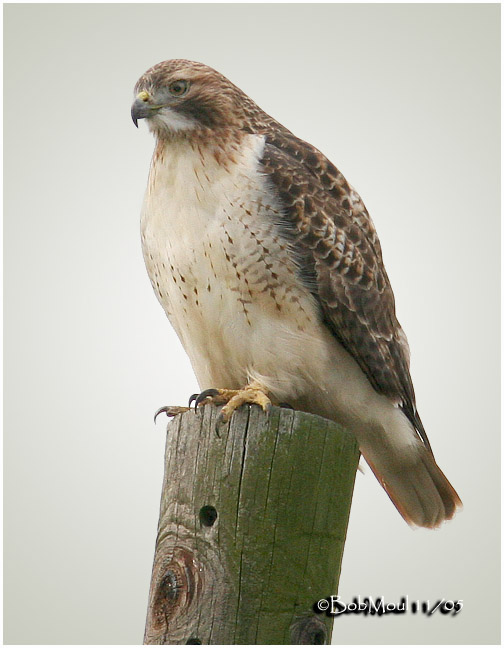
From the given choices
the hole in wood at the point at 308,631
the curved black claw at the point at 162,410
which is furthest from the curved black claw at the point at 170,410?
the hole in wood at the point at 308,631

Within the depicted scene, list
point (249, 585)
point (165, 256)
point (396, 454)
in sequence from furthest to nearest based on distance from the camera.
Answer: point (396, 454) < point (165, 256) < point (249, 585)

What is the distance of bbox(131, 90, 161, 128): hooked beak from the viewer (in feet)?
13.6

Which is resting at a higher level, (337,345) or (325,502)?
(337,345)

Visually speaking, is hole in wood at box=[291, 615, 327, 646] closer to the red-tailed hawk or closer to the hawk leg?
the hawk leg

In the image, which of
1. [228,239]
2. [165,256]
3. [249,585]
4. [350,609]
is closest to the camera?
[249,585]

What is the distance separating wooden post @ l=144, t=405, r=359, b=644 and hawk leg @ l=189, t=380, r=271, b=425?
5 centimetres

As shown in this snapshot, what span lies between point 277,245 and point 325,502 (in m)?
1.29

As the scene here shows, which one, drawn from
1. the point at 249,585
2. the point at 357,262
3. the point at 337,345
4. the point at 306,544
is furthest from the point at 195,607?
the point at 357,262

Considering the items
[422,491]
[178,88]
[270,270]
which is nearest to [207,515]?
[270,270]

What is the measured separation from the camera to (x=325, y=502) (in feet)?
10.3

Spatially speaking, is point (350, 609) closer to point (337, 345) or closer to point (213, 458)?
point (213, 458)

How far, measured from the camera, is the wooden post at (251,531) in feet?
9.70

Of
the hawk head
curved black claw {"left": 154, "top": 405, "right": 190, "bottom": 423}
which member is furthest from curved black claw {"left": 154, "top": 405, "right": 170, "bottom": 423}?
the hawk head

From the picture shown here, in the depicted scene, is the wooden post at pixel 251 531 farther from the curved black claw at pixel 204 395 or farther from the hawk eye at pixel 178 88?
the hawk eye at pixel 178 88
